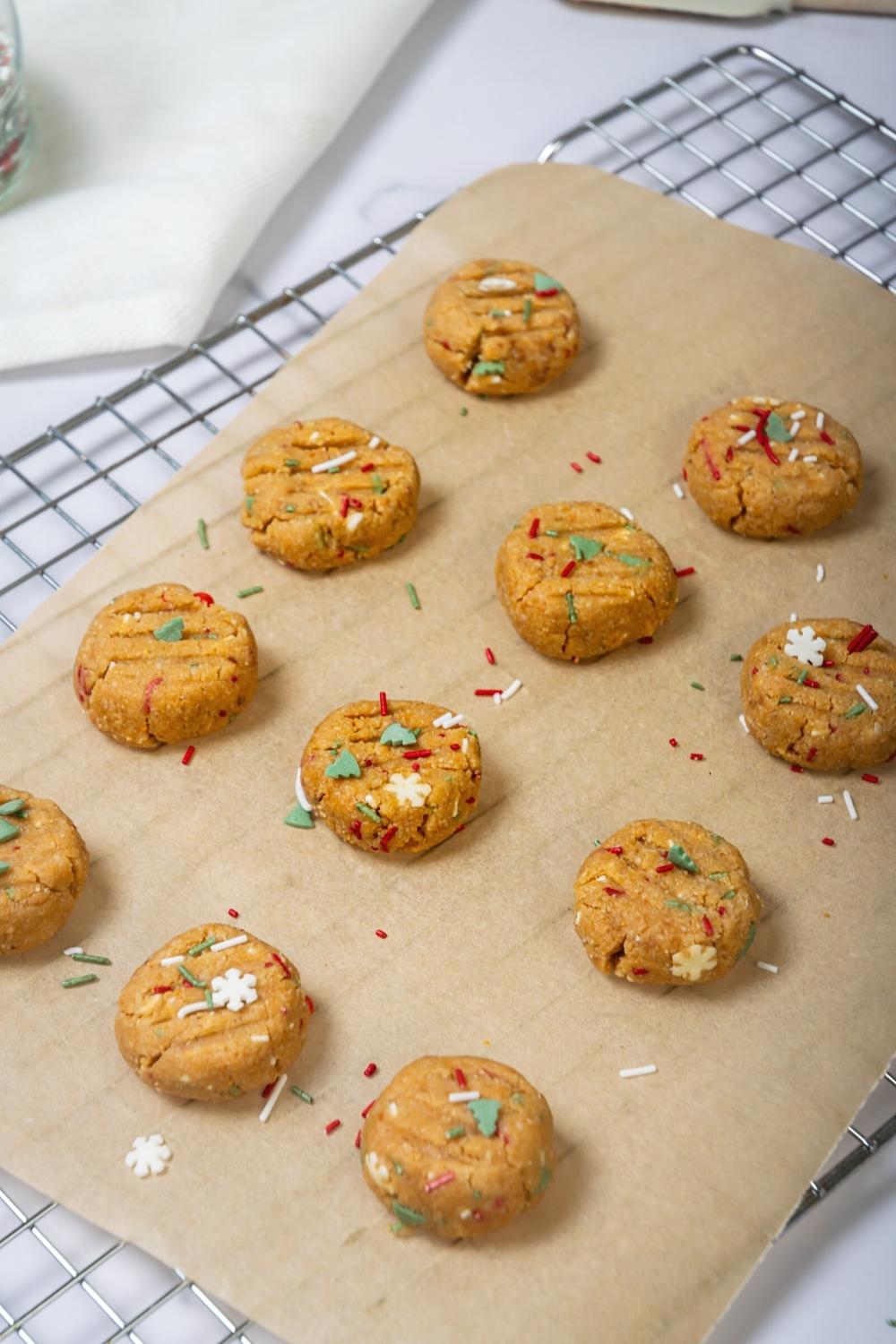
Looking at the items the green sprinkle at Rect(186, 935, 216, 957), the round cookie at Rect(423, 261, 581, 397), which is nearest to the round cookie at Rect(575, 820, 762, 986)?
the green sprinkle at Rect(186, 935, 216, 957)

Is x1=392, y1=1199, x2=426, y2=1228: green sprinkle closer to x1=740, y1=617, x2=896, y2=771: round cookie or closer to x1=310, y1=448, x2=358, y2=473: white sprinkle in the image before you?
x1=740, y1=617, x2=896, y2=771: round cookie

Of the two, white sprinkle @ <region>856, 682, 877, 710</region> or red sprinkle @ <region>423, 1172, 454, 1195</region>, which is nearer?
red sprinkle @ <region>423, 1172, 454, 1195</region>

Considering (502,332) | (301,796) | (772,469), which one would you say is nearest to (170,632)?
(301,796)

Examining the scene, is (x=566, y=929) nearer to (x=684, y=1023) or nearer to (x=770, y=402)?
(x=684, y=1023)

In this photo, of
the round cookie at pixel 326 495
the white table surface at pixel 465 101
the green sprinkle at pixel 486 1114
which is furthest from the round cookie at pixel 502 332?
the green sprinkle at pixel 486 1114

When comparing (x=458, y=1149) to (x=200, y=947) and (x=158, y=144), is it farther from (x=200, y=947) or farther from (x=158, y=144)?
(x=158, y=144)

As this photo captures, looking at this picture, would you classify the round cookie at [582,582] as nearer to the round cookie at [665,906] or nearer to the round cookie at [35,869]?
the round cookie at [665,906]
